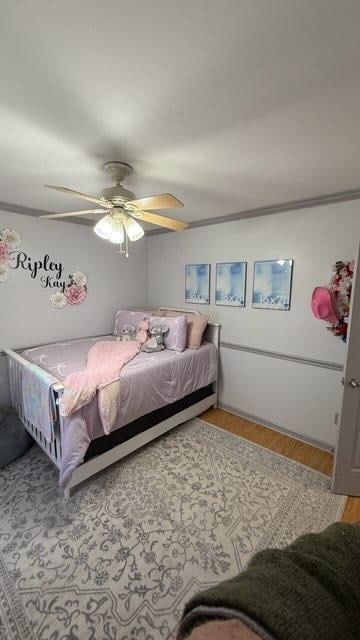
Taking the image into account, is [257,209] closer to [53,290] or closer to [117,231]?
[117,231]

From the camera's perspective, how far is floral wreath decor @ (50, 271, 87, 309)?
9.96 feet

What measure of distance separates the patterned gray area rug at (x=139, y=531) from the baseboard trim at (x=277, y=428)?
388 millimetres

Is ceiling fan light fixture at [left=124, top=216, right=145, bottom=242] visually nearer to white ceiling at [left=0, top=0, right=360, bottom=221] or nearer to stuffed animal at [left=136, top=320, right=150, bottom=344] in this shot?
white ceiling at [left=0, top=0, right=360, bottom=221]

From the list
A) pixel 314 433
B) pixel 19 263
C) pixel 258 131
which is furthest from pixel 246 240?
pixel 19 263

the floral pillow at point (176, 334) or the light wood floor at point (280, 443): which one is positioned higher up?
the floral pillow at point (176, 334)

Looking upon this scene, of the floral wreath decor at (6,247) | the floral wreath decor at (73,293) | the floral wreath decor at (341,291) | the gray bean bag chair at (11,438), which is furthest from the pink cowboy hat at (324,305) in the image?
the floral wreath decor at (6,247)

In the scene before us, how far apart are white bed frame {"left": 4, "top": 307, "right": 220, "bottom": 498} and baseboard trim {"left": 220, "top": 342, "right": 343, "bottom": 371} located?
0.21 meters

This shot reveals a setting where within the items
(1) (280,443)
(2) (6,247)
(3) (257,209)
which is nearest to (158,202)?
(3) (257,209)

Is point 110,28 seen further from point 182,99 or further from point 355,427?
point 355,427

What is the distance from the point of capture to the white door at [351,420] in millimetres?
1773

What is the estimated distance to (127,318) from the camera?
339 centimetres

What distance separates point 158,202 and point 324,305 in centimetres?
166

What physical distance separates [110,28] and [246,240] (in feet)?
7.22

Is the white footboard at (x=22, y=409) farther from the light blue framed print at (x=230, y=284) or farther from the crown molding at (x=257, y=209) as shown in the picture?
the light blue framed print at (x=230, y=284)
